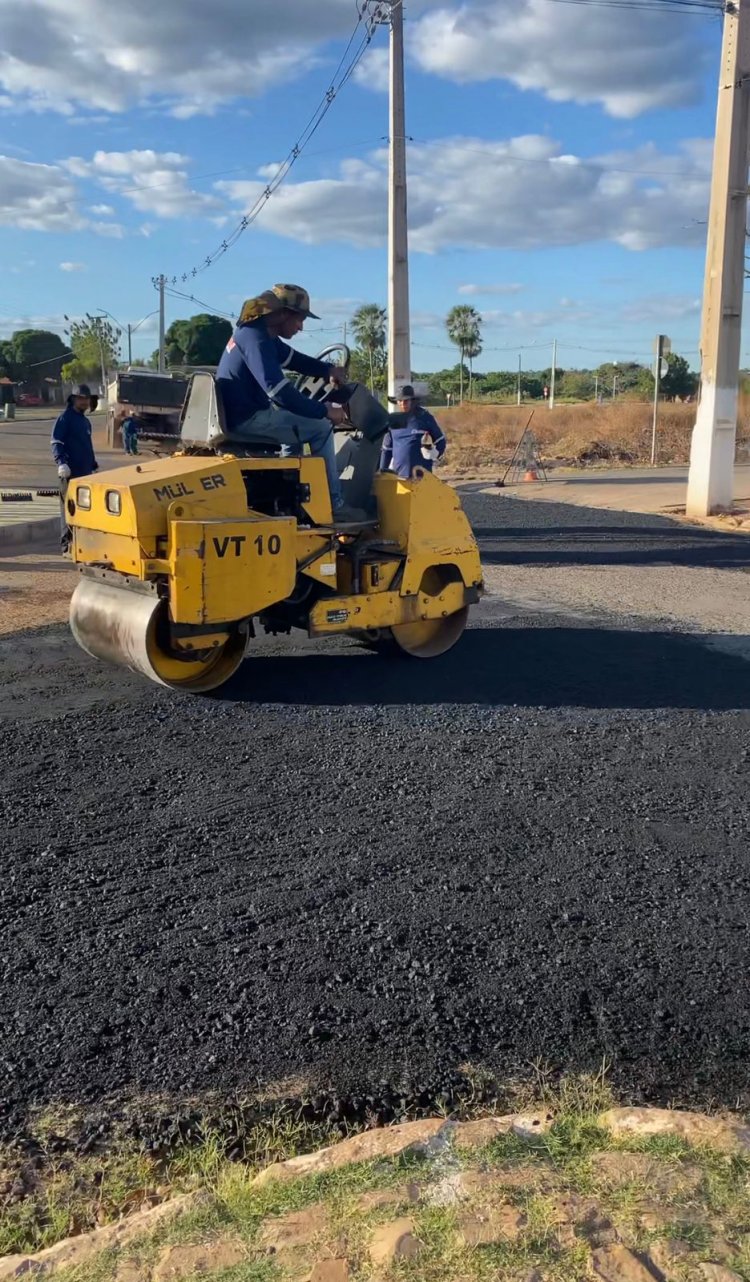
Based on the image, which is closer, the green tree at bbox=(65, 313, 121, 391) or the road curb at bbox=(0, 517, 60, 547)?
the road curb at bbox=(0, 517, 60, 547)

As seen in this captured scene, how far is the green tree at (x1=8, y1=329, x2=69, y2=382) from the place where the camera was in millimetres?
92000

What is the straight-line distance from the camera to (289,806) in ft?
15.2

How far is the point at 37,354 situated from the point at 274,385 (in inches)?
3771

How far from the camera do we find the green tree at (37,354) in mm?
92000

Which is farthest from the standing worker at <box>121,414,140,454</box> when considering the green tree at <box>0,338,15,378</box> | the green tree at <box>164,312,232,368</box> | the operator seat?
the green tree at <box>0,338,15,378</box>

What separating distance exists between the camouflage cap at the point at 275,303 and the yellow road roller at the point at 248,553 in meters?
0.52

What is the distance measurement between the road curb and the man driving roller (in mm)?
6502

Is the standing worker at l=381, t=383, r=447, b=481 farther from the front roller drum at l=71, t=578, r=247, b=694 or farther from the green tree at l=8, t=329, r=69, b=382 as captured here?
the green tree at l=8, t=329, r=69, b=382

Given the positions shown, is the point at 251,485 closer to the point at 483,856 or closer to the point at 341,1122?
the point at 483,856

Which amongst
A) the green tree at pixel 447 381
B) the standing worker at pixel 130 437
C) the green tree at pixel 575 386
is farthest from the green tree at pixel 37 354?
the standing worker at pixel 130 437

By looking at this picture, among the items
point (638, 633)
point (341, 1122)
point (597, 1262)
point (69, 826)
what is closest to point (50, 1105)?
point (341, 1122)

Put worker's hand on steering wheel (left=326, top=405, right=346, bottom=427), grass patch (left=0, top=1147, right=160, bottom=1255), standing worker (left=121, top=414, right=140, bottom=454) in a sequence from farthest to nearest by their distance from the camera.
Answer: standing worker (left=121, top=414, right=140, bottom=454), worker's hand on steering wheel (left=326, top=405, right=346, bottom=427), grass patch (left=0, top=1147, right=160, bottom=1255)

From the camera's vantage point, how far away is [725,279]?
50.2 feet

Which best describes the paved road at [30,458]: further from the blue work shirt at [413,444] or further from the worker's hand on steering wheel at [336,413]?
the worker's hand on steering wheel at [336,413]
